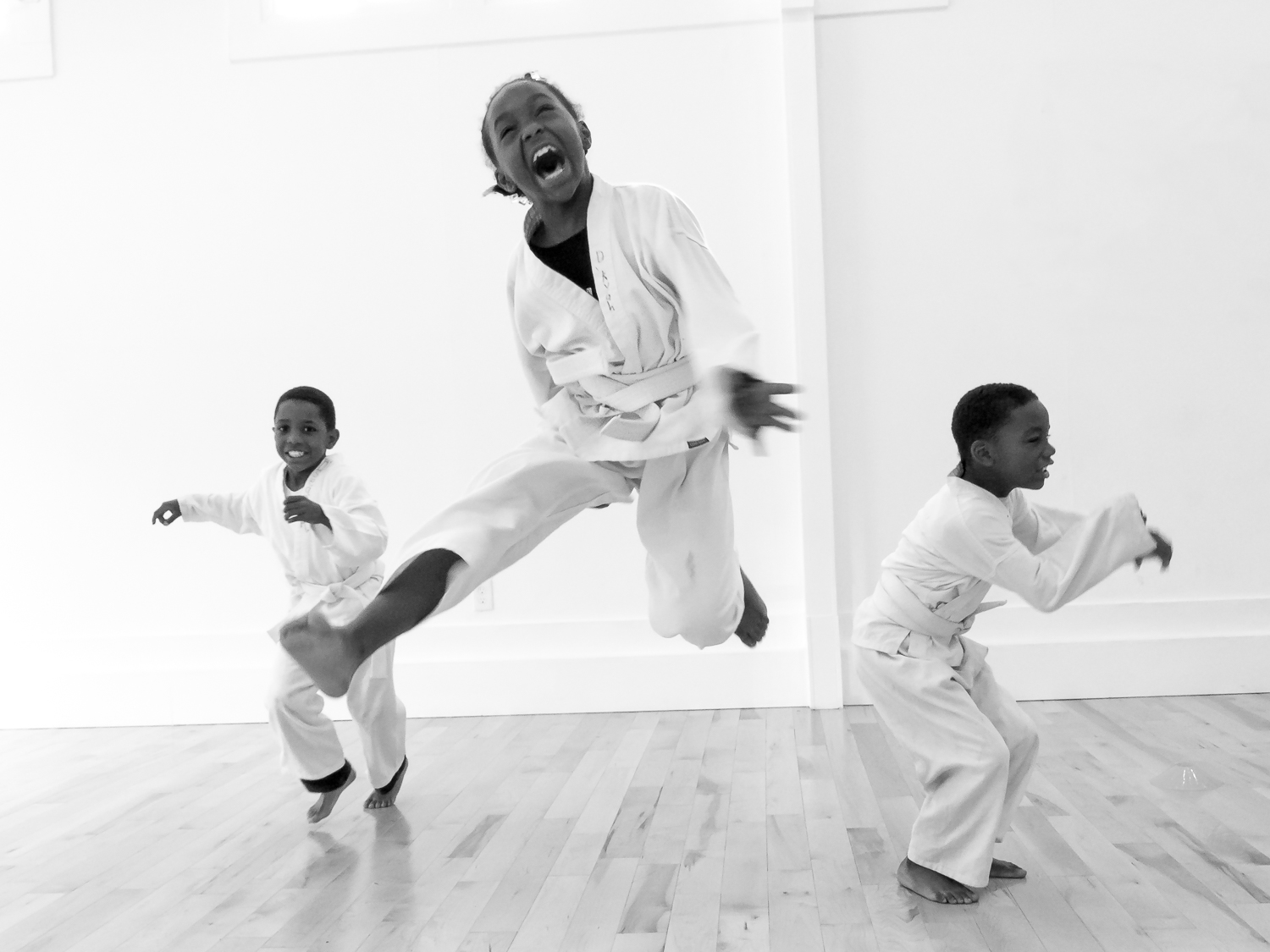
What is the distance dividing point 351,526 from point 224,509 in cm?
58

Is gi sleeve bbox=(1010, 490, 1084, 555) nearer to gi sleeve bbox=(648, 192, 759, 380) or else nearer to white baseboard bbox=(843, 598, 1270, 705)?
gi sleeve bbox=(648, 192, 759, 380)

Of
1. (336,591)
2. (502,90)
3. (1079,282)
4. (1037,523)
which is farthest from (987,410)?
(1079,282)

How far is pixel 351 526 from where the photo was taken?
2.75m

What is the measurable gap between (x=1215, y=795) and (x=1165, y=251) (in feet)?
6.87

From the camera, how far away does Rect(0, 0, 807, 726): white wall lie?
166 inches


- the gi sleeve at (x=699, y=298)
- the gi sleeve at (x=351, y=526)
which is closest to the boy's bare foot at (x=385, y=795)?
the gi sleeve at (x=351, y=526)

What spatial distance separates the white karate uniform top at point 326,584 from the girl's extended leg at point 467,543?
77 cm

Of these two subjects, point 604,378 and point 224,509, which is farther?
point 224,509

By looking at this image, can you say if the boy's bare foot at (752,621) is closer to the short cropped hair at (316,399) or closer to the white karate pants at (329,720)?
the white karate pants at (329,720)

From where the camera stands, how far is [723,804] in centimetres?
283

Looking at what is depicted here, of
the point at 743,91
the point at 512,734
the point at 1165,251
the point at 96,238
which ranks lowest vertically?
the point at 512,734

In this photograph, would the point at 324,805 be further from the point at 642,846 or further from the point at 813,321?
the point at 813,321

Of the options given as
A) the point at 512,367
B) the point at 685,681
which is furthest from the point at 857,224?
the point at 685,681

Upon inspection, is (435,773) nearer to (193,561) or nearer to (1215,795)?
(193,561)
